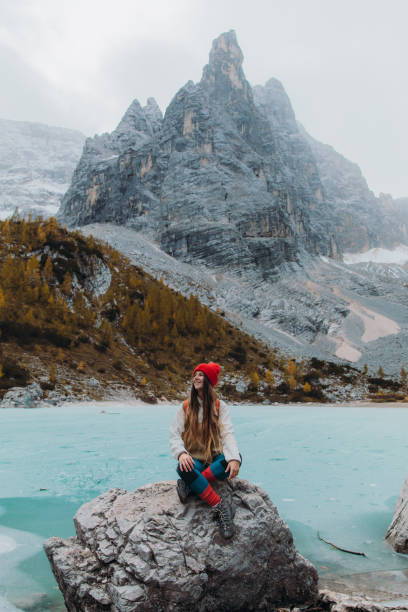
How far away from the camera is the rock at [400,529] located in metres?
5.39

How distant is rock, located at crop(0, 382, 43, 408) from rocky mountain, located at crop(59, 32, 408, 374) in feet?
136

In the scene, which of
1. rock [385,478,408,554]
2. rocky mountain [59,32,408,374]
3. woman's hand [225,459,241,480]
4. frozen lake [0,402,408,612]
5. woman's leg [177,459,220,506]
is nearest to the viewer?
woman's leg [177,459,220,506]

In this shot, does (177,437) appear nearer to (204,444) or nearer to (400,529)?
(204,444)

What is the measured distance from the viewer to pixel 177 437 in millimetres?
4621

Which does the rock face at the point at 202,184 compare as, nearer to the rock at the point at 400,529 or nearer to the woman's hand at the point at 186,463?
the rock at the point at 400,529

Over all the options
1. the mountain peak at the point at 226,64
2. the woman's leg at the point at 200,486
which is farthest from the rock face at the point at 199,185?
Answer: the woman's leg at the point at 200,486

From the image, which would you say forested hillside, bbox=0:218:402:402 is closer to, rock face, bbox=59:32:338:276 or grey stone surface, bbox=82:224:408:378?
grey stone surface, bbox=82:224:408:378

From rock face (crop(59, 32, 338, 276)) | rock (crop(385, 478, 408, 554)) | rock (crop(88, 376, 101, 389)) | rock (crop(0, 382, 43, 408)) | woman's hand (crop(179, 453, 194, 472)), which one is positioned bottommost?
rock (crop(0, 382, 43, 408))

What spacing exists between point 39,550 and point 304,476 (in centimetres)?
639

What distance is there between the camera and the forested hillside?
34562 mm

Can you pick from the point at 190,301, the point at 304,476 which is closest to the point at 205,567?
the point at 304,476

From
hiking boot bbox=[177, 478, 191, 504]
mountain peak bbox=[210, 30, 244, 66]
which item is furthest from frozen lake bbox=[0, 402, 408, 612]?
mountain peak bbox=[210, 30, 244, 66]

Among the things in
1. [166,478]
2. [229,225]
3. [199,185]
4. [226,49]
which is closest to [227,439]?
[166,478]

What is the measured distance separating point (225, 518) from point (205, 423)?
102 cm
